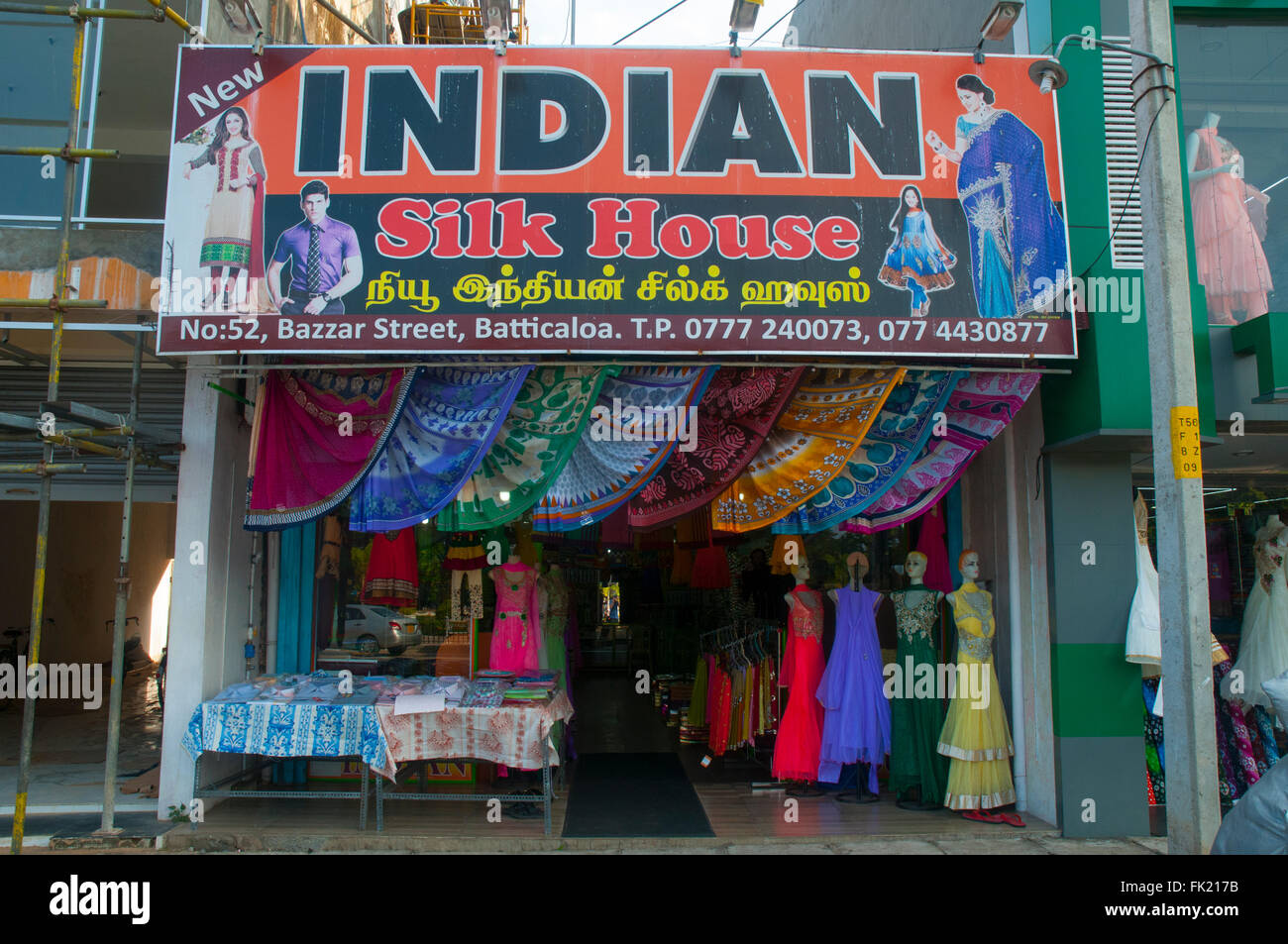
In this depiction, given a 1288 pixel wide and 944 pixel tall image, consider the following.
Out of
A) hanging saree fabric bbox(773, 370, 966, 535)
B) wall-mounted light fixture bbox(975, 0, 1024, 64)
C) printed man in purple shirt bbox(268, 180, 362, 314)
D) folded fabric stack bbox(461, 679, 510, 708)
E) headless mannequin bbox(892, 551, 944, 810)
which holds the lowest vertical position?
folded fabric stack bbox(461, 679, 510, 708)

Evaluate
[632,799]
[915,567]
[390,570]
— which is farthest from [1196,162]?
[390,570]

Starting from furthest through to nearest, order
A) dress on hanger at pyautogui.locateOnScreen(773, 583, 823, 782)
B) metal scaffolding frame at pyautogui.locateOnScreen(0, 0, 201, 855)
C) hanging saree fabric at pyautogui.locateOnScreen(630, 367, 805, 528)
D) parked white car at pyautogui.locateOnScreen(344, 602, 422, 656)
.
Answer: parked white car at pyautogui.locateOnScreen(344, 602, 422, 656)
dress on hanger at pyautogui.locateOnScreen(773, 583, 823, 782)
hanging saree fabric at pyautogui.locateOnScreen(630, 367, 805, 528)
metal scaffolding frame at pyautogui.locateOnScreen(0, 0, 201, 855)

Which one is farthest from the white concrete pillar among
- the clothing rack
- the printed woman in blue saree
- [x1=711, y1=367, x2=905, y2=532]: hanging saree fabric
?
the printed woman in blue saree

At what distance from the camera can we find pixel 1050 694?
655cm

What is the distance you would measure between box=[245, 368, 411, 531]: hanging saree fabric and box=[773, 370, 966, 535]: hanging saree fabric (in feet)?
10.1

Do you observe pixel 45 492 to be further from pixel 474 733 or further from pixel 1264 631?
pixel 1264 631

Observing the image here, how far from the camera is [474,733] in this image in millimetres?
6484

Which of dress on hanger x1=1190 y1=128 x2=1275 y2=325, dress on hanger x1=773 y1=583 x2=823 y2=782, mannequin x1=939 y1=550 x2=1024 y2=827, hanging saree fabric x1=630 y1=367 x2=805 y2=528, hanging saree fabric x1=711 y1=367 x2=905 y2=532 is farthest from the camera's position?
dress on hanger x1=773 y1=583 x2=823 y2=782

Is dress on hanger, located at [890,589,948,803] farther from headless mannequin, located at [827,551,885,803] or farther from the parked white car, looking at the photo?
the parked white car

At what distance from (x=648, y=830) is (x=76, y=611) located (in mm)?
10776

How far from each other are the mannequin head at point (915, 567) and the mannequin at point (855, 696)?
0.34 meters

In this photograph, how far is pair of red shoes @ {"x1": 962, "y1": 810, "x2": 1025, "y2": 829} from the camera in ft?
21.3

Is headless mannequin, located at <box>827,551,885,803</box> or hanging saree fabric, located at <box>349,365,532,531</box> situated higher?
hanging saree fabric, located at <box>349,365,532,531</box>

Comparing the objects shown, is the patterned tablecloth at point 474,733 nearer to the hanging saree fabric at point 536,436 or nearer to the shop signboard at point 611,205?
the hanging saree fabric at point 536,436
